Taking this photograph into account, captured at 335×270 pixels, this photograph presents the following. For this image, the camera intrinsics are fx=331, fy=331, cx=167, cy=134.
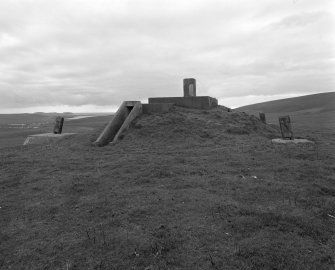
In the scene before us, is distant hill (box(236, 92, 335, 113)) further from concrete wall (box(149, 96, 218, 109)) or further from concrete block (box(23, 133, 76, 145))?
concrete block (box(23, 133, 76, 145))

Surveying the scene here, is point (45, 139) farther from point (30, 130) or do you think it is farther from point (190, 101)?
point (30, 130)

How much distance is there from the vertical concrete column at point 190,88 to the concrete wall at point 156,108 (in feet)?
8.17

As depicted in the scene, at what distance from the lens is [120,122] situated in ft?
56.6

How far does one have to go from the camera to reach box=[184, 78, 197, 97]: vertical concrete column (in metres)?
19.8

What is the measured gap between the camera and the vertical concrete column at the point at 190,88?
19.8 meters

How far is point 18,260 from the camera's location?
15.4 feet

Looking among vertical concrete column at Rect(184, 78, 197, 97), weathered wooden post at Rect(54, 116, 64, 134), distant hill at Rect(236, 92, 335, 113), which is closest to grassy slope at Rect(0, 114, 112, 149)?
weathered wooden post at Rect(54, 116, 64, 134)

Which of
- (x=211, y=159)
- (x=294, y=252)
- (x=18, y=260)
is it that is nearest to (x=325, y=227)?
(x=294, y=252)

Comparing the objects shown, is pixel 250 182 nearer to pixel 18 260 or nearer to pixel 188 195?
pixel 188 195

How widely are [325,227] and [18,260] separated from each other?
480 centimetres

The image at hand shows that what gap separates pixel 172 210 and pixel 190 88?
14.2 metres

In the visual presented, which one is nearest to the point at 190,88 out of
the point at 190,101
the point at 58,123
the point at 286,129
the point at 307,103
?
the point at 190,101

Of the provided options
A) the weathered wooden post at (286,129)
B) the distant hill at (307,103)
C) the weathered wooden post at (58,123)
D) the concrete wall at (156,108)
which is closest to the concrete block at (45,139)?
the weathered wooden post at (58,123)

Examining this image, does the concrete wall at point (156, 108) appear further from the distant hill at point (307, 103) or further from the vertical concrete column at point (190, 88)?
the distant hill at point (307, 103)
